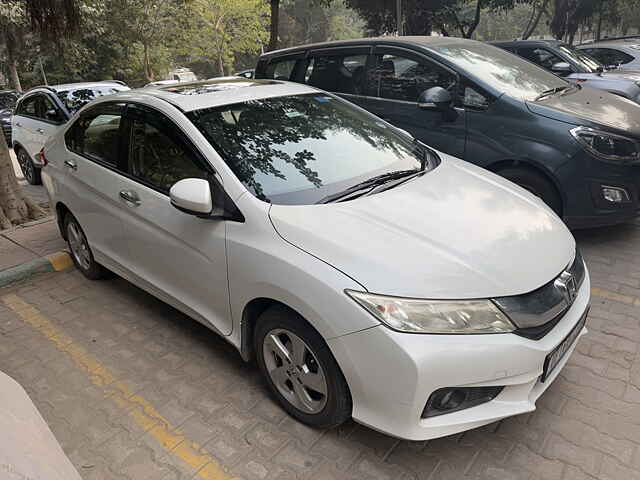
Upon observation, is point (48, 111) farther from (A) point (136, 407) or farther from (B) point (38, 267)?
(A) point (136, 407)

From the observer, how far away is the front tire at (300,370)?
233 cm

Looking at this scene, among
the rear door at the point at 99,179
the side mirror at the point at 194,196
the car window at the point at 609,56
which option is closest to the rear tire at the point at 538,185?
the side mirror at the point at 194,196

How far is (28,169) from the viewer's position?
28.4ft

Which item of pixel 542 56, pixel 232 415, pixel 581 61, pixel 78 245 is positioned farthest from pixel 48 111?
pixel 581 61

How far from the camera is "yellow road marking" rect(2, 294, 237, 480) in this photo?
8.06 feet

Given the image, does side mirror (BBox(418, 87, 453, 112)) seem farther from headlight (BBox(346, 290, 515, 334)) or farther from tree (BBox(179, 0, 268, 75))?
tree (BBox(179, 0, 268, 75))

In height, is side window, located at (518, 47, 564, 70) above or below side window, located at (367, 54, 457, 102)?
below

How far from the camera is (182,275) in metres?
3.05

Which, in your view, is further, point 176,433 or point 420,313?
point 176,433

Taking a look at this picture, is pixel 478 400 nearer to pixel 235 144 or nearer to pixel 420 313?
pixel 420 313

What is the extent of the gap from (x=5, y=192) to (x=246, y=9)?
28.6m

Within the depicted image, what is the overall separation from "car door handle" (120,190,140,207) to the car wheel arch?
2.95 metres

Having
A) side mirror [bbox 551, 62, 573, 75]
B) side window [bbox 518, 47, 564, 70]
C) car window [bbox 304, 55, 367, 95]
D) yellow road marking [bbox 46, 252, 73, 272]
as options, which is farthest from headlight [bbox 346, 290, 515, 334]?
side window [bbox 518, 47, 564, 70]

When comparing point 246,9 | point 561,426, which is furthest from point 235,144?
point 246,9
